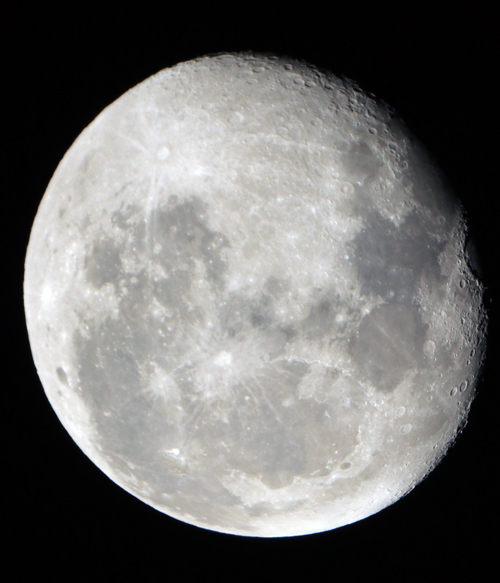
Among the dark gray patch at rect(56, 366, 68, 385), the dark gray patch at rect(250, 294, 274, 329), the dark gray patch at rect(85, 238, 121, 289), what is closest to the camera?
the dark gray patch at rect(250, 294, 274, 329)

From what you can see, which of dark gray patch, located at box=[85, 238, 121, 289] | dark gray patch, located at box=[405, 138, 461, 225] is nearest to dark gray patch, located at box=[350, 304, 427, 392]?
dark gray patch, located at box=[405, 138, 461, 225]

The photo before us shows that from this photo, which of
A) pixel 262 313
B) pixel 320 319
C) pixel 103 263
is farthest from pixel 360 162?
pixel 103 263

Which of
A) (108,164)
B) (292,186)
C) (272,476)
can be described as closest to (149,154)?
(108,164)

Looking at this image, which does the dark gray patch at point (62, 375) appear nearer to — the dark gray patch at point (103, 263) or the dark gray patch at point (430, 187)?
the dark gray patch at point (103, 263)

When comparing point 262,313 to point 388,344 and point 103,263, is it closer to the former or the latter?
point 388,344

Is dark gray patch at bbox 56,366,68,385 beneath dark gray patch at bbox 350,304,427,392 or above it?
beneath

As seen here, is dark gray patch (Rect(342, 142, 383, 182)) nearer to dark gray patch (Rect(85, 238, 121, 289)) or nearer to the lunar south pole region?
the lunar south pole region
